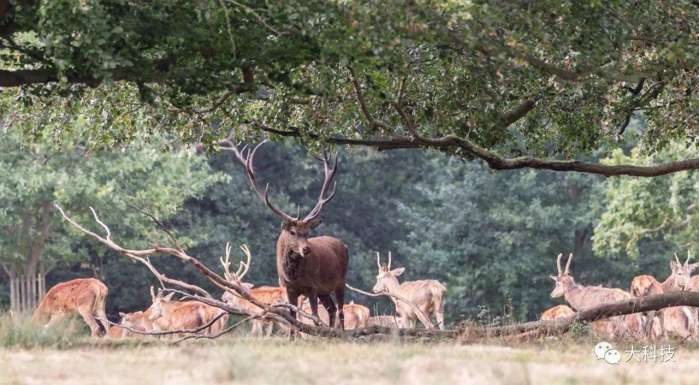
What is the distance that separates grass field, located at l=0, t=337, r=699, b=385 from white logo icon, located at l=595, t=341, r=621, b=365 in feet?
0.33

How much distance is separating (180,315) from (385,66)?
8.92 metres

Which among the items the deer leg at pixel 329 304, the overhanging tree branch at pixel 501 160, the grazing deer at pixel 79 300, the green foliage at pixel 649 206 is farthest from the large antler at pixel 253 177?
the green foliage at pixel 649 206

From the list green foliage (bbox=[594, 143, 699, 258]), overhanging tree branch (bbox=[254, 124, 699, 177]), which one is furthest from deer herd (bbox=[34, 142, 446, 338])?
green foliage (bbox=[594, 143, 699, 258])

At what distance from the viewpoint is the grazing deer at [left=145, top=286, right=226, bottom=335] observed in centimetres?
2191

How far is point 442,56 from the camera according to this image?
50.0 ft

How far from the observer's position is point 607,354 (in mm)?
12203

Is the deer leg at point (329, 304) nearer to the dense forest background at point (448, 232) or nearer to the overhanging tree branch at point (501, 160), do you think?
the overhanging tree branch at point (501, 160)

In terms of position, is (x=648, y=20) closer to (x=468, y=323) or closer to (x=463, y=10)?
(x=463, y=10)

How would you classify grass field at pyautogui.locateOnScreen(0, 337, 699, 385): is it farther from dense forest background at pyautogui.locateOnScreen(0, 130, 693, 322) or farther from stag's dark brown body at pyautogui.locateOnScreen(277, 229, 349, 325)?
dense forest background at pyautogui.locateOnScreen(0, 130, 693, 322)

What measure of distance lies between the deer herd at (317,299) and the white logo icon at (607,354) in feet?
15.3

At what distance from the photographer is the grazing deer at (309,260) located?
56.0ft

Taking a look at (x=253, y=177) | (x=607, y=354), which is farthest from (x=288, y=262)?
(x=607, y=354)

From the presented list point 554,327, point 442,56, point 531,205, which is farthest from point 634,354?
point 531,205

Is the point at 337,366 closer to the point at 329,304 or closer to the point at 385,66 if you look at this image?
the point at 385,66
